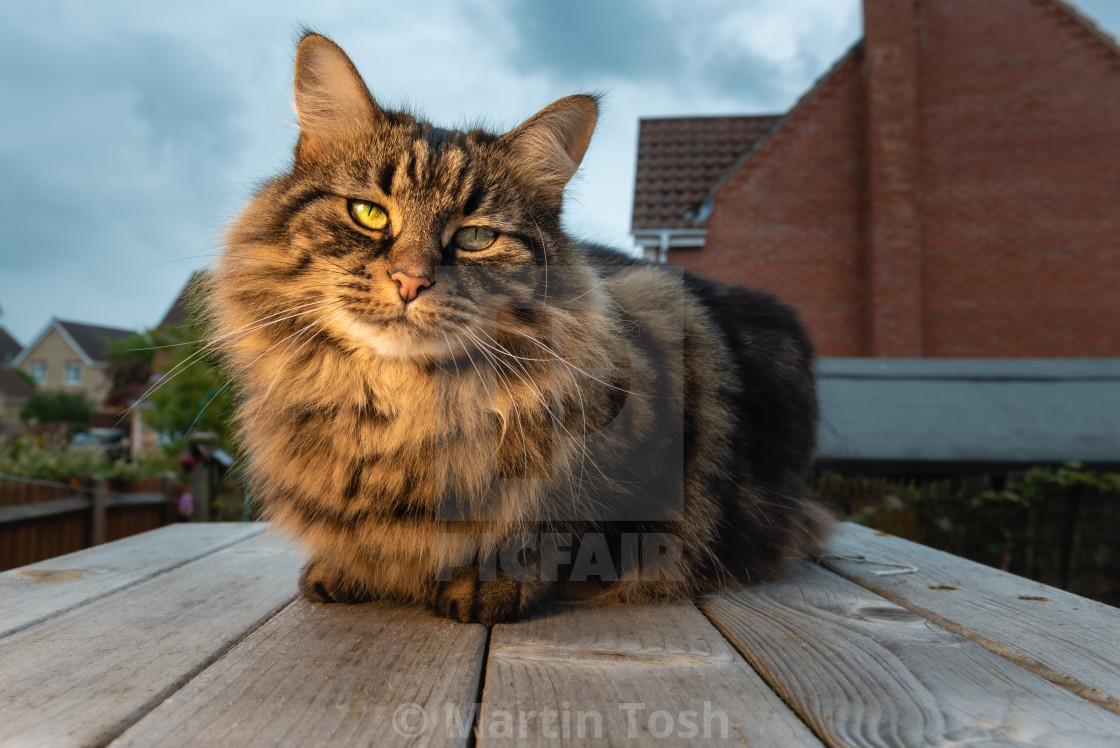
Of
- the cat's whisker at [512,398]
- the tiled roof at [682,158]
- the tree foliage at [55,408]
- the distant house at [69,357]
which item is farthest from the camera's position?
the distant house at [69,357]

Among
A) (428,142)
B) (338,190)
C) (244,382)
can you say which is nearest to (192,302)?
(244,382)

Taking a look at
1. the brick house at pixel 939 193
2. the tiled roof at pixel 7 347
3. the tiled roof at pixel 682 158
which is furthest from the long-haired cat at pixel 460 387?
the tiled roof at pixel 7 347

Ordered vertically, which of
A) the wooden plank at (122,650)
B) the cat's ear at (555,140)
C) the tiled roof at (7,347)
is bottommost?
the wooden plank at (122,650)

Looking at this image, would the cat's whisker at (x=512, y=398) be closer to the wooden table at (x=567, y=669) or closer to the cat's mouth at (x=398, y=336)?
the cat's mouth at (x=398, y=336)

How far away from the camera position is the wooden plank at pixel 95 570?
1362 mm

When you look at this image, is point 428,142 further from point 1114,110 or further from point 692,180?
point 1114,110

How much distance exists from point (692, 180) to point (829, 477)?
6.30m

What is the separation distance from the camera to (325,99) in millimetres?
1602

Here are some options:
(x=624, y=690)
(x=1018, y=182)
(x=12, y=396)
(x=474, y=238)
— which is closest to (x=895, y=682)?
(x=624, y=690)

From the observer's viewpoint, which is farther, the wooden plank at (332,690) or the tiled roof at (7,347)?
the tiled roof at (7,347)

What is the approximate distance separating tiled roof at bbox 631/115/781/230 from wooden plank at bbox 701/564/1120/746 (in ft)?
26.6

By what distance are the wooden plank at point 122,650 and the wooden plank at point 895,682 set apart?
838 millimetres

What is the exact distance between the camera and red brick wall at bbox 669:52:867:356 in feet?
31.4

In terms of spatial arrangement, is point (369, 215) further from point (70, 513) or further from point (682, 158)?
point (682, 158)
